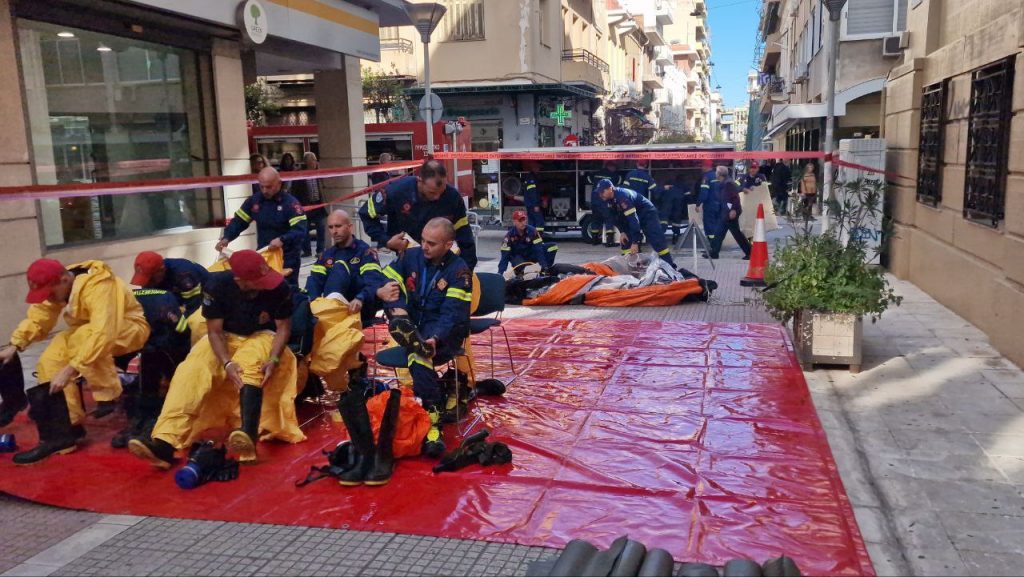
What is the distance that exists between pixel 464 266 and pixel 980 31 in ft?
20.6

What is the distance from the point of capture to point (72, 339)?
5422 mm

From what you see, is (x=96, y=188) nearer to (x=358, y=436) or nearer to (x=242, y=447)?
(x=242, y=447)

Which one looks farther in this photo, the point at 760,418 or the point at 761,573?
the point at 760,418

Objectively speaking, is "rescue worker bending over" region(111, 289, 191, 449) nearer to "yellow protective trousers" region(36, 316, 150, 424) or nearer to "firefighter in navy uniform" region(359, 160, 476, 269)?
"yellow protective trousers" region(36, 316, 150, 424)

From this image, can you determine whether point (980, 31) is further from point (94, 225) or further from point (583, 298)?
point (94, 225)

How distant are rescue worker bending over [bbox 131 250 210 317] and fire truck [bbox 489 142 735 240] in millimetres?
11256

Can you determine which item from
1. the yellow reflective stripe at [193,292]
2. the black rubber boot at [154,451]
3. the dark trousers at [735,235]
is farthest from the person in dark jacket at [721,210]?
the black rubber boot at [154,451]

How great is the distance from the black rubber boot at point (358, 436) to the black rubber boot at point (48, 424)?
1966 millimetres

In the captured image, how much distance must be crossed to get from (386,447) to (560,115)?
3017cm

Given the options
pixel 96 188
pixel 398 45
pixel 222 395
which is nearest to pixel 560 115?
pixel 398 45

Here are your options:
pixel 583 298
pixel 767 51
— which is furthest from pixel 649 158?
pixel 767 51

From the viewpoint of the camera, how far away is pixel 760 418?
5.76 metres

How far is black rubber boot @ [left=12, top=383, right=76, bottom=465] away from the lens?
A: 522 centimetres

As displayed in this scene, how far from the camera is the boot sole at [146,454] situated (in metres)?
4.81
